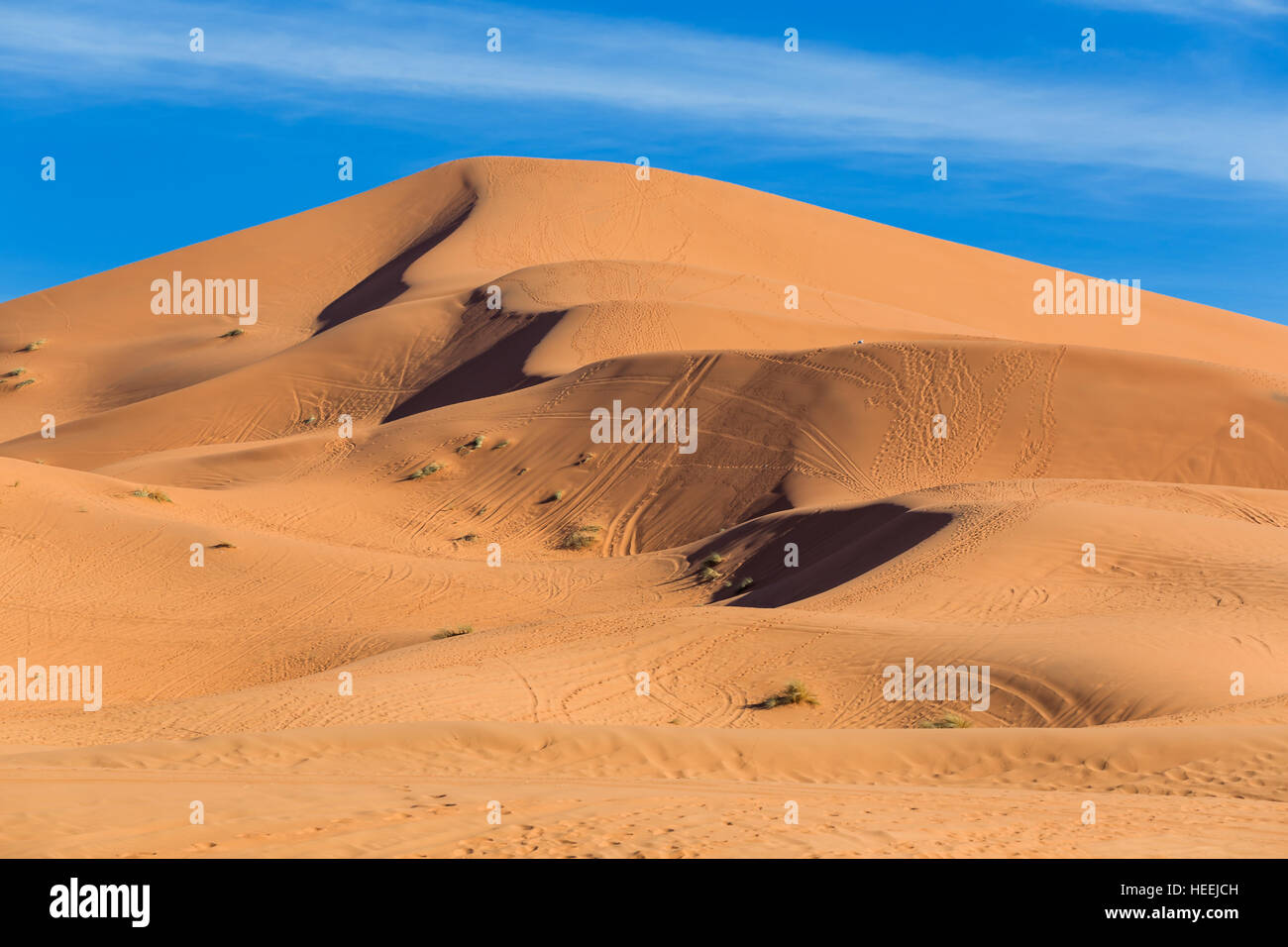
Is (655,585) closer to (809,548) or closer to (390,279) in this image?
(809,548)

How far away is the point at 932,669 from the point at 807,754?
4214 mm

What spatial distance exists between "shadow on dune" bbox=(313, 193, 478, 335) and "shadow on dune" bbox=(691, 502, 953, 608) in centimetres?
3709

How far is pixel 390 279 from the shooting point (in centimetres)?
6378

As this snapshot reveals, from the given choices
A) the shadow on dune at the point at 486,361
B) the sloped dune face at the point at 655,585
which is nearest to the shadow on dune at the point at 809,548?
the sloped dune face at the point at 655,585

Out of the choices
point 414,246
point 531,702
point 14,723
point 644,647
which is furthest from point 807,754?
point 414,246

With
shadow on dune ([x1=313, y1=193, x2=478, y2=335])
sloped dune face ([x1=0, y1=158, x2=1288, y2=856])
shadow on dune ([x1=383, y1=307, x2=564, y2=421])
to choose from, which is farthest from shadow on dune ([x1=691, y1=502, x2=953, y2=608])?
shadow on dune ([x1=313, y1=193, x2=478, y2=335])

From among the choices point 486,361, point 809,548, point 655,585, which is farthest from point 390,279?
point 809,548

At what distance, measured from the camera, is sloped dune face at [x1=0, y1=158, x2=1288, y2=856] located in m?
9.50

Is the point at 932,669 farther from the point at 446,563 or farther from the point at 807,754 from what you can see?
the point at 446,563

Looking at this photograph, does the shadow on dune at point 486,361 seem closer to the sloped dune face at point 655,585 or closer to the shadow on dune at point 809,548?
the sloped dune face at point 655,585

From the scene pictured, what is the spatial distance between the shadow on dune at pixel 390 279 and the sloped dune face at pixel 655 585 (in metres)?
7.89

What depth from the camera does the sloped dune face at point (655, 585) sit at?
9500 mm

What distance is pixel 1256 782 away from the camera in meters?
9.83

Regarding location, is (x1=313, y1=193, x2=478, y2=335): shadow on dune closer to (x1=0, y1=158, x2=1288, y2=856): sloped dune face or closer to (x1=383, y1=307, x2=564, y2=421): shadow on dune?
(x1=0, y1=158, x2=1288, y2=856): sloped dune face
